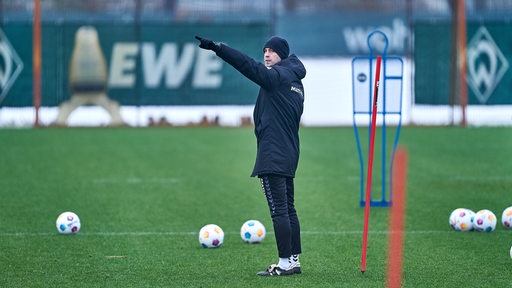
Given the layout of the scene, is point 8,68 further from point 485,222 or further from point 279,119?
point 279,119

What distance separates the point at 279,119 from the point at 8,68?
19.8 m

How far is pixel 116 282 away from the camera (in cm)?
944

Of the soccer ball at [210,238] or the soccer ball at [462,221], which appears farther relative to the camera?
the soccer ball at [462,221]

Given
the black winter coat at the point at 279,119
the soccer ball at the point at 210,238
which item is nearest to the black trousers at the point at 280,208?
the black winter coat at the point at 279,119

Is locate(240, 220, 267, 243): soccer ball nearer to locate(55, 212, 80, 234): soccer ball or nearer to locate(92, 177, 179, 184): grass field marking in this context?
locate(55, 212, 80, 234): soccer ball

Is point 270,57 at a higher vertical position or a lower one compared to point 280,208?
higher

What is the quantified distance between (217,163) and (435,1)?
18009 mm

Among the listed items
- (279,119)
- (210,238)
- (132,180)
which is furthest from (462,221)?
(132,180)

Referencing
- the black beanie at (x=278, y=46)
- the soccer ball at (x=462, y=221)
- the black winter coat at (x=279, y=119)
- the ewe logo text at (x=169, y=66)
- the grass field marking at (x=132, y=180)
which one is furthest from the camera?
the ewe logo text at (x=169, y=66)

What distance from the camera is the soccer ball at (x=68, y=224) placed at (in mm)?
12164

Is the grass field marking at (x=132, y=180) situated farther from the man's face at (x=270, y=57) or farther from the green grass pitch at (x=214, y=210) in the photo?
the man's face at (x=270, y=57)

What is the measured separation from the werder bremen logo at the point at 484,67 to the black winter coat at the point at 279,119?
66.6 ft

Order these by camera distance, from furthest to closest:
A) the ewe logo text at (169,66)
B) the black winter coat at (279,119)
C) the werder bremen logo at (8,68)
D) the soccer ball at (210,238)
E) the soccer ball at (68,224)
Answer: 1. the ewe logo text at (169,66)
2. the werder bremen logo at (8,68)
3. the soccer ball at (68,224)
4. the soccer ball at (210,238)
5. the black winter coat at (279,119)

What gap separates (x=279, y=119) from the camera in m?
9.57
